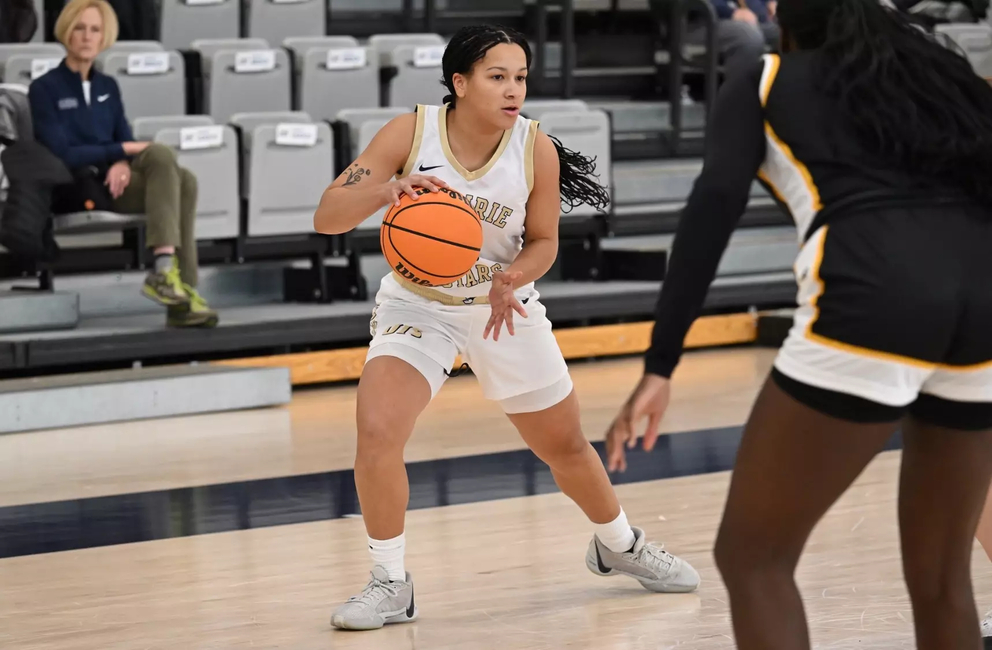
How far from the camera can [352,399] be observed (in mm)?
6988

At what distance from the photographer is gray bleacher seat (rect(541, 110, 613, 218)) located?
26.5ft

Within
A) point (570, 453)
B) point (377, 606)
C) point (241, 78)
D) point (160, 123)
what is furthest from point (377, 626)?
point (241, 78)

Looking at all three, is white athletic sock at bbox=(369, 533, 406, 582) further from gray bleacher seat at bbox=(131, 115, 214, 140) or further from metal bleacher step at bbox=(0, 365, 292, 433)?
gray bleacher seat at bbox=(131, 115, 214, 140)

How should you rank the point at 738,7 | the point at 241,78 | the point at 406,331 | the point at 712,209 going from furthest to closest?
the point at 738,7
the point at 241,78
the point at 406,331
the point at 712,209

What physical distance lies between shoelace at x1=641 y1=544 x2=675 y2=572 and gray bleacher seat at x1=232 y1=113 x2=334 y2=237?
4.07 m

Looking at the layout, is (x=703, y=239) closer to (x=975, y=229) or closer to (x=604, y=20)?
(x=975, y=229)

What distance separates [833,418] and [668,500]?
114 inches

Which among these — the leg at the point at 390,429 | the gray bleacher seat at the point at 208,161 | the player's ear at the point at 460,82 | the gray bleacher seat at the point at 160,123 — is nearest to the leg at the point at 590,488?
the leg at the point at 390,429

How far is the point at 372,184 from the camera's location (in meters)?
3.43

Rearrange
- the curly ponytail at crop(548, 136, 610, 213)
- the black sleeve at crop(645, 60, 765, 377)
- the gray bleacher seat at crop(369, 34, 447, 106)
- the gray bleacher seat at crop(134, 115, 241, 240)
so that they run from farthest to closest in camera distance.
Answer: the gray bleacher seat at crop(369, 34, 447, 106) → the gray bleacher seat at crop(134, 115, 241, 240) → the curly ponytail at crop(548, 136, 610, 213) → the black sleeve at crop(645, 60, 765, 377)

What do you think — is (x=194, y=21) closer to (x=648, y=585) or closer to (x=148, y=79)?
(x=148, y=79)

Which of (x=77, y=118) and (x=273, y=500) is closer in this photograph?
(x=273, y=500)

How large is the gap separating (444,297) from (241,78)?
4.78 meters

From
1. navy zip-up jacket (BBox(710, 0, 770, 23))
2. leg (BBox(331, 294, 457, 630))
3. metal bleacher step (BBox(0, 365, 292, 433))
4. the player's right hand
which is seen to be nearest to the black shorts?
the player's right hand
